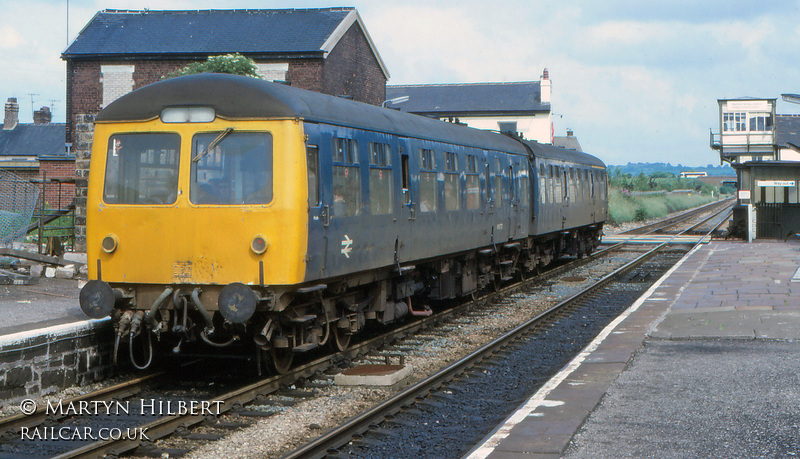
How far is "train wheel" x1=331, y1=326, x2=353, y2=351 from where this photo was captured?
381 inches

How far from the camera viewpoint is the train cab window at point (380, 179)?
9.62 m

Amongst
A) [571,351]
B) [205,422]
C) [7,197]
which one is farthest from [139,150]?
[7,197]

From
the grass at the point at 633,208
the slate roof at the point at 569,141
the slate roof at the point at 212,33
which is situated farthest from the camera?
the slate roof at the point at 569,141

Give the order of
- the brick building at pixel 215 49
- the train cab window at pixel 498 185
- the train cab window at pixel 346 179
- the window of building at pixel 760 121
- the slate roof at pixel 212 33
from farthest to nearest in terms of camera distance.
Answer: the window of building at pixel 760 121
the slate roof at pixel 212 33
the brick building at pixel 215 49
the train cab window at pixel 498 185
the train cab window at pixel 346 179

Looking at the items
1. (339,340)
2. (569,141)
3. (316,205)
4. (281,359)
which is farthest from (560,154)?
(569,141)

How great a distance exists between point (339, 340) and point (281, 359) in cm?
118

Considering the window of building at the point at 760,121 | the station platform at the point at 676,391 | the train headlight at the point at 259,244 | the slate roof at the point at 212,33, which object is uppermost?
the slate roof at the point at 212,33

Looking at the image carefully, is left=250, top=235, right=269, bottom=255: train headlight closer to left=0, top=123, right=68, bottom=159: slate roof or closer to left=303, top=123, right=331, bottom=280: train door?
left=303, top=123, right=331, bottom=280: train door

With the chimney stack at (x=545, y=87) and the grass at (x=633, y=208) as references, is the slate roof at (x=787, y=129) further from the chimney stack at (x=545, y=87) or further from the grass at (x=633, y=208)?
the chimney stack at (x=545, y=87)

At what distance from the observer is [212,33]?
34.1m

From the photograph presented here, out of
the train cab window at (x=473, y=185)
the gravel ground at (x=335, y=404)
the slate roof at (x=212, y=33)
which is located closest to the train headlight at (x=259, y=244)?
the gravel ground at (x=335, y=404)

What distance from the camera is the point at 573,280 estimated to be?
19.0 m

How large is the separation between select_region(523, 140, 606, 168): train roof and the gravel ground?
5.28 meters

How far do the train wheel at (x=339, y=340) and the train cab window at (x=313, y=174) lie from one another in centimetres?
205
